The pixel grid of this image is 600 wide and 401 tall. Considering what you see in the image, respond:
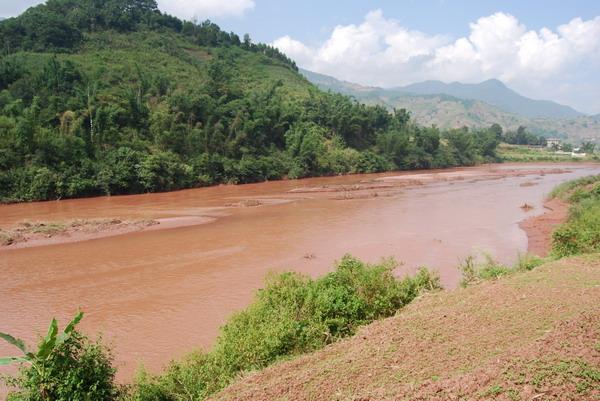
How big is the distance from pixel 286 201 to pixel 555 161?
76077 millimetres

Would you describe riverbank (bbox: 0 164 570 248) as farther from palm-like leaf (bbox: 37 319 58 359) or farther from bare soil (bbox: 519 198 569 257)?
palm-like leaf (bbox: 37 319 58 359)

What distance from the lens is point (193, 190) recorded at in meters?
43.3

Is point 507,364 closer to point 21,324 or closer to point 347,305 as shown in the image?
point 347,305

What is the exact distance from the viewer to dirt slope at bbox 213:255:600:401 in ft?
16.8

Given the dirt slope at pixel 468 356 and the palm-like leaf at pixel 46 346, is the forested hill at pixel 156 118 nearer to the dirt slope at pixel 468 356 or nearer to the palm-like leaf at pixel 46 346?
the palm-like leaf at pixel 46 346

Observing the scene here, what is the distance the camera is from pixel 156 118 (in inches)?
1790

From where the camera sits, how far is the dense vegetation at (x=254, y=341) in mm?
6676

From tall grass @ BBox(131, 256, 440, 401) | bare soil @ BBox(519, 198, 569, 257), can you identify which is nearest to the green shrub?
tall grass @ BBox(131, 256, 440, 401)

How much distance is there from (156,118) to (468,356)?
43.3m

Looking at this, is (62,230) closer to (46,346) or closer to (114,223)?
(114,223)

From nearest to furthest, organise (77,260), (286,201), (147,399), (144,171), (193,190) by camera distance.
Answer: (147,399) < (77,260) < (286,201) < (144,171) < (193,190)

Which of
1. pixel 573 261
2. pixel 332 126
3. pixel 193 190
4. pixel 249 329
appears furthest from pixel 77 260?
pixel 332 126

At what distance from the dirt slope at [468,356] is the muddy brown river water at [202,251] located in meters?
4.53

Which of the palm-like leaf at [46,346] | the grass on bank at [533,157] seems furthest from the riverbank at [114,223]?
the grass on bank at [533,157]
